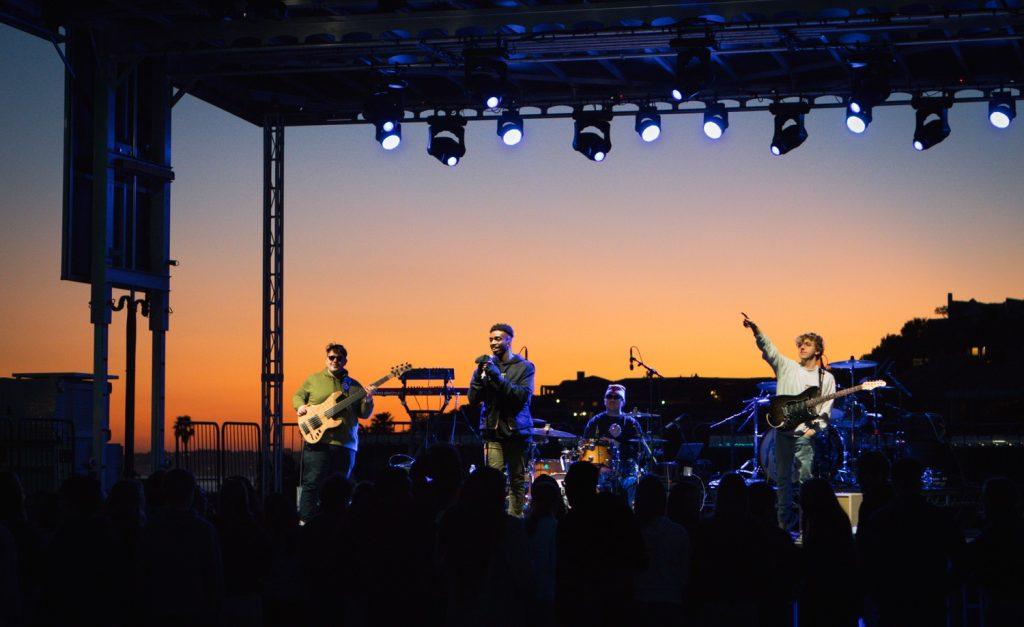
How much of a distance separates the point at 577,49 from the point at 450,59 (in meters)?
1.68

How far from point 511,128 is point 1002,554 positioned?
1041 cm

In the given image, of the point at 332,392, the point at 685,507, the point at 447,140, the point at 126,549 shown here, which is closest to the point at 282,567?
the point at 126,549

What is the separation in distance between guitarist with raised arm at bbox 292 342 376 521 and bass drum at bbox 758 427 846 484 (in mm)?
4319

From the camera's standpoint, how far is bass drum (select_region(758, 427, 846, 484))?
12.7 metres

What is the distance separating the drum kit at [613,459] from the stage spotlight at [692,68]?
4.55m

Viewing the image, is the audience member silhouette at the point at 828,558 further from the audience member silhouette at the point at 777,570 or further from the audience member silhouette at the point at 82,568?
the audience member silhouette at the point at 82,568

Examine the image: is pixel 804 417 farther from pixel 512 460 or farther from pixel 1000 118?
pixel 1000 118

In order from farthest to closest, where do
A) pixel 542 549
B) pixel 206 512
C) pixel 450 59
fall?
pixel 450 59, pixel 206 512, pixel 542 549

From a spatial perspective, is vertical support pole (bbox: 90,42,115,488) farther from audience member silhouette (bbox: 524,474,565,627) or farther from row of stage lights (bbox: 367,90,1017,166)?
audience member silhouette (bbox: 524,474,565,627)

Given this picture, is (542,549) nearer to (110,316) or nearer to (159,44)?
(110,316)

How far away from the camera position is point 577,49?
13938 millimetres

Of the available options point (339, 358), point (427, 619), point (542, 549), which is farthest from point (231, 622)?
point (339, 358)

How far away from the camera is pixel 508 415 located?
1081cm

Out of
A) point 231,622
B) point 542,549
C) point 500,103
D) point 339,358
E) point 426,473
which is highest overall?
point 500,103
